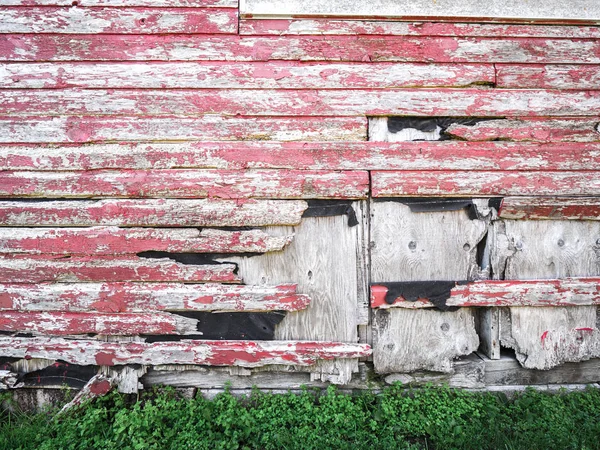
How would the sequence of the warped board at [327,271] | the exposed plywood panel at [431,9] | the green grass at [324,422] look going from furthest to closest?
the warped board at [327,271]
the exposed plywood panel at [431,9]
the green grass at [324,422]

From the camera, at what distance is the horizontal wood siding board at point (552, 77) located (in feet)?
8.84

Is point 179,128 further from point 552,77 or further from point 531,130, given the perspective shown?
point 552,77

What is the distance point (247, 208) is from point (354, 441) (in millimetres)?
1852

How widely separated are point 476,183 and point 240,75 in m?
1.98

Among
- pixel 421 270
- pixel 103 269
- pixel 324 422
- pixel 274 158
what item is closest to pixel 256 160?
pixel 274 158

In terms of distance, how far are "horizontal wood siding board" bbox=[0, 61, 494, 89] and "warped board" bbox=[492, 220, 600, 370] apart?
125cm

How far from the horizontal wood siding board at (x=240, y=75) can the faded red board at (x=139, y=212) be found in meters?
0.88

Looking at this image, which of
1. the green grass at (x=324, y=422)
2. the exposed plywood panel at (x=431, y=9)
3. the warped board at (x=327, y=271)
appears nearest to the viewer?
the green grass at (x=324, y=422)

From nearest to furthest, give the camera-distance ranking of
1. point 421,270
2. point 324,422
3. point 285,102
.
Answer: point 324,422 → point 285,102 → point 421,270

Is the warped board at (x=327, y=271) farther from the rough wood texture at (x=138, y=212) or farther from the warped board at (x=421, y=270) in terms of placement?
A: the rough wood texture at (x=138, y=212)

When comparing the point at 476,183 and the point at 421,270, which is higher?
the point at 476,183

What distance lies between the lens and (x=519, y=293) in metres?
2.69

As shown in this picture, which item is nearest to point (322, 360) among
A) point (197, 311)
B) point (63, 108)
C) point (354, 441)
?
point (354, 441)

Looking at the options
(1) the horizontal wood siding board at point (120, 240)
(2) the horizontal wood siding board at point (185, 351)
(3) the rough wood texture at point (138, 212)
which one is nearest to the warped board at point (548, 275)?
(2) the horizontal wood siding board at point (185, 351)
